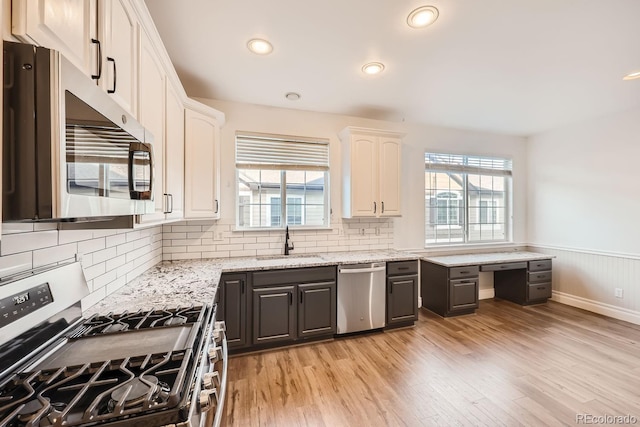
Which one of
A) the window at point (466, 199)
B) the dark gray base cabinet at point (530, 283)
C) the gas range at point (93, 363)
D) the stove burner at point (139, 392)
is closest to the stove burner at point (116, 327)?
the gas range at point (93, 363)

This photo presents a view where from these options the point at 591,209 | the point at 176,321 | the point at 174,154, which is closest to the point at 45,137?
the point at 176,321

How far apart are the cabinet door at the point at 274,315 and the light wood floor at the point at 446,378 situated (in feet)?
0.56

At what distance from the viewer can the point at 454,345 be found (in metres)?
2.80

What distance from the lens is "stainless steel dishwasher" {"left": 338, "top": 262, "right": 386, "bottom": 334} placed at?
114 inches

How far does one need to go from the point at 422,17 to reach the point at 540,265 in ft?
13.2

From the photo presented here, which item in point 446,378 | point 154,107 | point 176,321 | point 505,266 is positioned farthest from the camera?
point 505,266

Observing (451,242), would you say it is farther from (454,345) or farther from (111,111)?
(111,111)

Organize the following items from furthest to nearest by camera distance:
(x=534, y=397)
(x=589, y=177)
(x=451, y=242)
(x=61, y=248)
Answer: (x=451, y=242)
(x=589, y=177)
(x=534, y=397)
(x=61, y=248)

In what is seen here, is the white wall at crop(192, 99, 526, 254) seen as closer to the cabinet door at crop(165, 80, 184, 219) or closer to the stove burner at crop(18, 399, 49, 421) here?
the cabinet door at crop(165, 80, 184, 219)

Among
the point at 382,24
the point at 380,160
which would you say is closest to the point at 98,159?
the point at 382,24

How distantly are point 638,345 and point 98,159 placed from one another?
474cm

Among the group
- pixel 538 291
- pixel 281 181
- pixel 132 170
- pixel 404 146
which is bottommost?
pixel 538 291

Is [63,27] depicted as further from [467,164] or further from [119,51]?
[467,164]

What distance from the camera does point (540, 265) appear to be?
3980 mm
